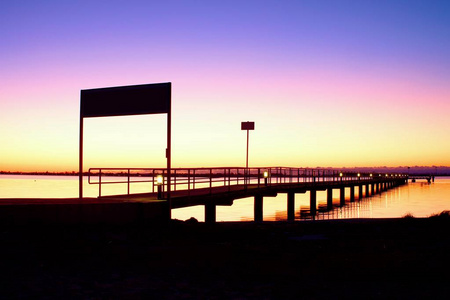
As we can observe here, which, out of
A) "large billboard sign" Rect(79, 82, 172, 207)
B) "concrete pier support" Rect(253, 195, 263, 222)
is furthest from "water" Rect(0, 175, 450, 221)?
"large billboard sign" Rect(79, 82, 172, 207)

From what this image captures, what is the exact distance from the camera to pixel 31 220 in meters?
11.7

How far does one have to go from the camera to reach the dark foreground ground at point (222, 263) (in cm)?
625

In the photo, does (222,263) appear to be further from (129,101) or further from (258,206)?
(258,206)

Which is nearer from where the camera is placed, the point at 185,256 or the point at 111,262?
the point at 111,262

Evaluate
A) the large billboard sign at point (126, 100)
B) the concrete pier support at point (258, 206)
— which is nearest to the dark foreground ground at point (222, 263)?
the large billboard sign at point (126, 100)

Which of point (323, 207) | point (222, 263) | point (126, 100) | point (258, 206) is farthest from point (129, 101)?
point (323, 207)

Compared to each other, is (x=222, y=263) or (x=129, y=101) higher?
(x=129, y=101)

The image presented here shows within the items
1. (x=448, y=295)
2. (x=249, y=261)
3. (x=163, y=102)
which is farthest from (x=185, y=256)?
(x=163, y=102)

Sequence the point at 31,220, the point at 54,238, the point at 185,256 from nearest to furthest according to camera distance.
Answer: the point at 185,256 < the point at 54,238 < the point at 31,220

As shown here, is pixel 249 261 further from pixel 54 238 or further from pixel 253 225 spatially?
pixel 253 225

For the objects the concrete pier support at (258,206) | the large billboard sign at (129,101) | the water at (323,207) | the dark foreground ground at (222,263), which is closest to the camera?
the dark foreground ground at (222,263)

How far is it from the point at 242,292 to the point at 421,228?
8.20 meters

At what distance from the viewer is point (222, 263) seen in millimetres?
8094

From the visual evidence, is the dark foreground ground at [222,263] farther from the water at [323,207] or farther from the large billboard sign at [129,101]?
the water at [323,207]
